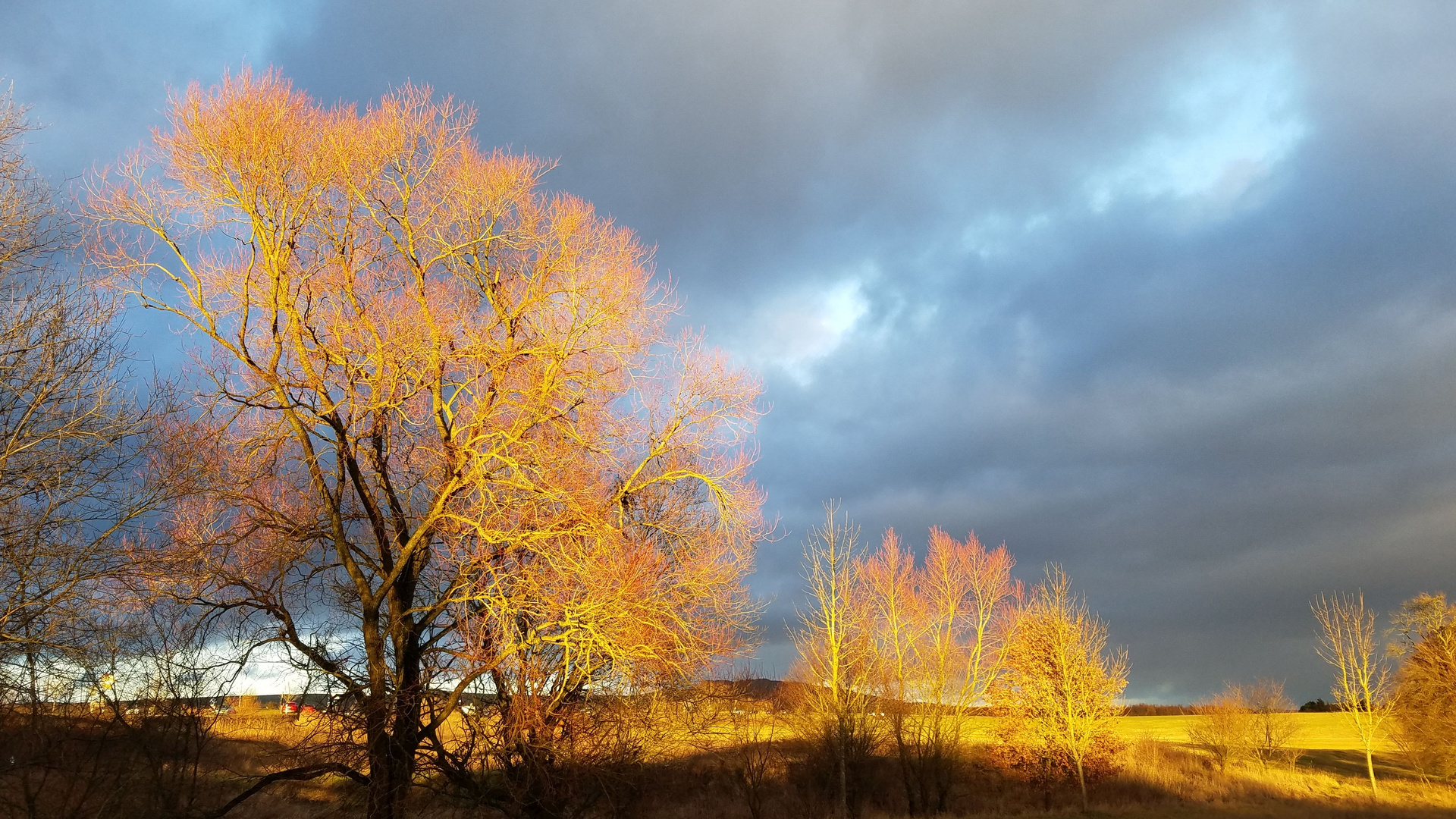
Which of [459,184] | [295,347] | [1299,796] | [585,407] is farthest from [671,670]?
[1299,796]

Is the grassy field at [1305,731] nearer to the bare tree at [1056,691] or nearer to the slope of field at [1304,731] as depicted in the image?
the slope of field at [1304,731]

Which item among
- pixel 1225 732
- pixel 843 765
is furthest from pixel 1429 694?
pixel 843 765

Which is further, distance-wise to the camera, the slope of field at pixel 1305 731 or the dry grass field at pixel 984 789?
the slope of field at pixel 1305 731

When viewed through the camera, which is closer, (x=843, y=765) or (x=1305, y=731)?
(x=843, y=765)

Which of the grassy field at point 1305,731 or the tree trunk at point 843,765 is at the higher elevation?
the tree trunk at point 843,765

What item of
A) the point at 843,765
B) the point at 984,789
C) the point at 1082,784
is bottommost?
the point at 984,789

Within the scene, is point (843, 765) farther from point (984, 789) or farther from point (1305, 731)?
point (1305, 731)

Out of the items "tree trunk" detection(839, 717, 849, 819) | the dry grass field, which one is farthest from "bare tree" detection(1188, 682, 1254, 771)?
"tree trunk" detection(839, 717, 849, 819)

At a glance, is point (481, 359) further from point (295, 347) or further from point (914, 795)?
point (914, 795)

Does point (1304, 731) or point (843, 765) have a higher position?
point (843, 765)

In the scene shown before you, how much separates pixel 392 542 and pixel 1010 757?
87.3ft

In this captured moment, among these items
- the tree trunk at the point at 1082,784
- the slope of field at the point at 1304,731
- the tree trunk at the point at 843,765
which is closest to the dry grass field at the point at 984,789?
the tree trunk at the point at 1082,784

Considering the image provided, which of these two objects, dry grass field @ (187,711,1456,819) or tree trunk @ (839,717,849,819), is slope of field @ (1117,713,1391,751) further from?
tree trunk @ (839,717,849,819)

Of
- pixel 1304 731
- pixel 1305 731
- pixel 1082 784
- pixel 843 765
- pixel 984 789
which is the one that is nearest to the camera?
pixel 843 765
